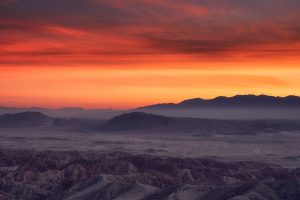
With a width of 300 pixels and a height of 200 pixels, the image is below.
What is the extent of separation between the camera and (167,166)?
598 ft

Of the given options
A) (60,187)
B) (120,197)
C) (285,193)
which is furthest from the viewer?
(60,187)

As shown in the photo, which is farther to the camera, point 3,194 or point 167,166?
point 167,166

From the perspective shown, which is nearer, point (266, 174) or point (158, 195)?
point (158, 195)

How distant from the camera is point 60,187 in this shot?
6358 inches

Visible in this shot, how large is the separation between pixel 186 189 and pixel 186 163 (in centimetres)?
6159

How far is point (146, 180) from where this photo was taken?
5945 inches

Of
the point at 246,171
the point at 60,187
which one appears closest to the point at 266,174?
the point at 246,171

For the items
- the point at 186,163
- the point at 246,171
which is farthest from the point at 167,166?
the point at 246,171

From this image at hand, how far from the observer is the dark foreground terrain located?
406 feet

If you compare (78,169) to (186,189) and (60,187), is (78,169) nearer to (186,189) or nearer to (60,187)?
(60,187)

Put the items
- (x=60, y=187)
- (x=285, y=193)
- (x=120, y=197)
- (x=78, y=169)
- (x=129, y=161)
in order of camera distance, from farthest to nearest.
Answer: (x=129, y=161), (x=78, y=169), (x=60, y=187), (x=120, y=197), (x=285, y=193)

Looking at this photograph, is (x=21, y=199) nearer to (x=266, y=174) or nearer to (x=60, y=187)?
(x=60, y=187)

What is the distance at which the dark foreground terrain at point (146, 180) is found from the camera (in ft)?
406

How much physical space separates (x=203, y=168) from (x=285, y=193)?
61113 mm
